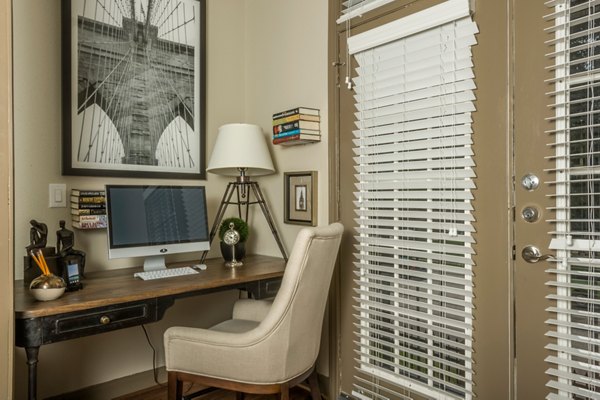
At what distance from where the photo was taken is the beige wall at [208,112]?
209 cm

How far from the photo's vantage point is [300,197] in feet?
8.32

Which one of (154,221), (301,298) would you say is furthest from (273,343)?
(154,221)

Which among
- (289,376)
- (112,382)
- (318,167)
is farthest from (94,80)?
(289,376)

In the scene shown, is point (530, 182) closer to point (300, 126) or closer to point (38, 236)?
point (300, 126)

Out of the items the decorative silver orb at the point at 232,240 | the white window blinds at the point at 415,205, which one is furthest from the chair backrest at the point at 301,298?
the decorative silver orb at the point at 232,240

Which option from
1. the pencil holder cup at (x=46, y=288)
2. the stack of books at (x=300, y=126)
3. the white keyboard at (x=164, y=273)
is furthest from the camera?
the stack of books at (x=300, y=126)

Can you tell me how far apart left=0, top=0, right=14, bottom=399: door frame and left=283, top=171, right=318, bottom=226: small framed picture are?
148 cm

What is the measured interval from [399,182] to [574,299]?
2.75 ft

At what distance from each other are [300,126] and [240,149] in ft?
1.26

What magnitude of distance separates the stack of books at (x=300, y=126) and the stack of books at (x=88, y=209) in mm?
1080

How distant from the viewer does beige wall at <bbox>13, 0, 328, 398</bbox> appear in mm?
2092

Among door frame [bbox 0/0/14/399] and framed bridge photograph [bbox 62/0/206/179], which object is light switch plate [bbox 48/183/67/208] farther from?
door frame [bbox 0/0/14/399]

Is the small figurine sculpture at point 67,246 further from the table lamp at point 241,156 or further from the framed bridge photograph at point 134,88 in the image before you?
the table lamp at point 241,156

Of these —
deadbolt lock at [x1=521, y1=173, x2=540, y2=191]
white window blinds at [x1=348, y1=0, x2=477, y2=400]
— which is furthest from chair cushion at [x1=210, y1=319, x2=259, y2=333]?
deadbolt lock at [x1=521, y1=173, x2=540, y2=191]
